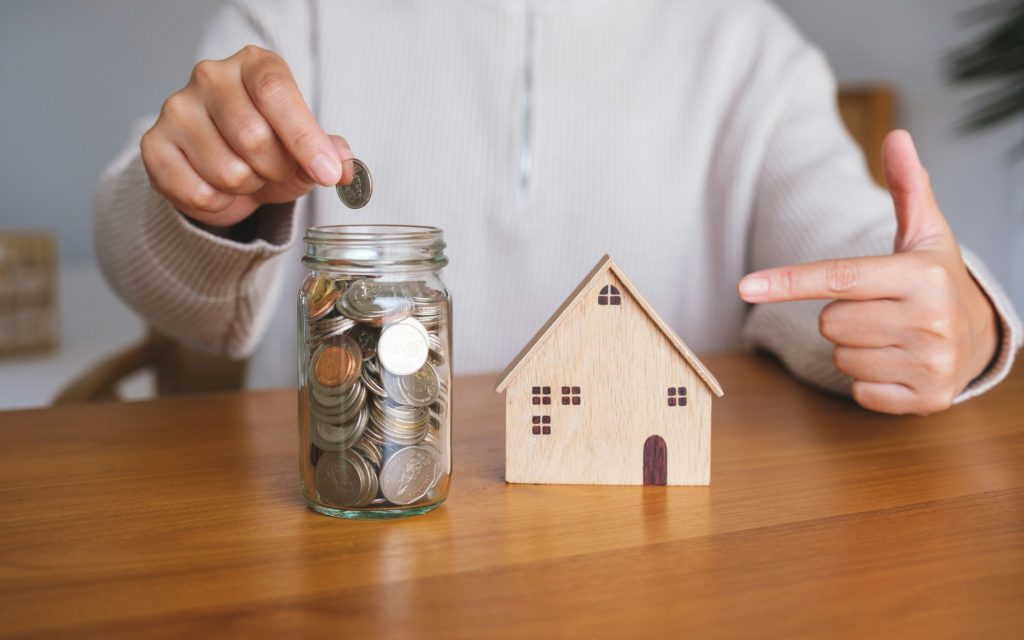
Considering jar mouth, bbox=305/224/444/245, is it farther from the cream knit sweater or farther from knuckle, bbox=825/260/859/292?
the cream knit sweater

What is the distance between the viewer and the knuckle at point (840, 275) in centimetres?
76

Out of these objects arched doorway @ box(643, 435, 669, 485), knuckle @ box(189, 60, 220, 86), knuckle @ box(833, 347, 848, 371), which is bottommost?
arched doorway @ box(643, 435, 669, 485)

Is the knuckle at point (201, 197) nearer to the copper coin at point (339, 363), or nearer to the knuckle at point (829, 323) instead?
the copper coin at point (339, 363)

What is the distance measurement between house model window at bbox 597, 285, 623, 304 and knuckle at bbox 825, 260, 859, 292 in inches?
8.2

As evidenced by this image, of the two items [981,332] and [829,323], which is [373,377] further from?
[981,332]

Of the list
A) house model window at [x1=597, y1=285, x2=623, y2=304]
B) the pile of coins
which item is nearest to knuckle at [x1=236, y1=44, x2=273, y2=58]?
the pile of coins

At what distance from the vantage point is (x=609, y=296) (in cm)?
66

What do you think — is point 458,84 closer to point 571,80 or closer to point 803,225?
point 571,80

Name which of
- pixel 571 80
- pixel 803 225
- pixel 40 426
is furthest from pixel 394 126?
pixel 40 426

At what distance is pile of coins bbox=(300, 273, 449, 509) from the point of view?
0.58 meters

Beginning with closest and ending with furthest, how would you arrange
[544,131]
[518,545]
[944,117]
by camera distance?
1. [518,545]
2. [544,131]
3. [944,117]

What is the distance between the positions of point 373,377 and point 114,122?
3.86 meters

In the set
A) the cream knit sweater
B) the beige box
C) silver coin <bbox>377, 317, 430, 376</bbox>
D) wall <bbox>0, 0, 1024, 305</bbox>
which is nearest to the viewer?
silver coin <bbox>377, 317, 430, 376</bbox>

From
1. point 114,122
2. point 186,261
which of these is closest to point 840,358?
point 186,261
